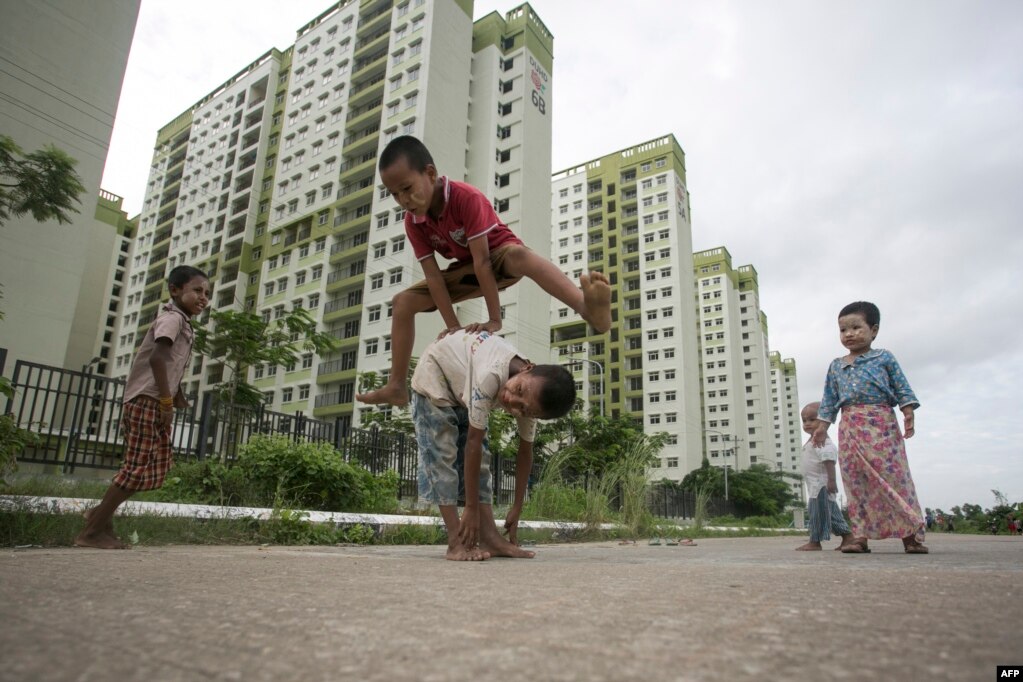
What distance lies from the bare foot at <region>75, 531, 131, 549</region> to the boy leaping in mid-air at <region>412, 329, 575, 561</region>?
179 centimetres

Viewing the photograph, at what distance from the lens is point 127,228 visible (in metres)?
67.8

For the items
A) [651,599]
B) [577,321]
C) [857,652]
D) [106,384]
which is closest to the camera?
[857,652]

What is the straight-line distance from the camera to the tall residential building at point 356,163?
40.6m

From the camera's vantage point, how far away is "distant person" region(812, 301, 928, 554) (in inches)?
167

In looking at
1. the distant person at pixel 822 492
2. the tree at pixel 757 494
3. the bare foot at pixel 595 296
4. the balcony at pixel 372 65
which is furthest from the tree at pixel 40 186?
the tree at pixel 757 494

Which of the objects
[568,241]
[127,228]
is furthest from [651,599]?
[127,228]

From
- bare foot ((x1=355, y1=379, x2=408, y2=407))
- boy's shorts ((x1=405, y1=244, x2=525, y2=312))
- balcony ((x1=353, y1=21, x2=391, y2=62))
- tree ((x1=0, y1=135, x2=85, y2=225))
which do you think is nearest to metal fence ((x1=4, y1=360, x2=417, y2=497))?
tree ((x1=0, y1=135, x2=85, y2=225))

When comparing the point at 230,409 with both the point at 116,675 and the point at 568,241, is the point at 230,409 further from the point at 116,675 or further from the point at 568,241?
the point at 568,241

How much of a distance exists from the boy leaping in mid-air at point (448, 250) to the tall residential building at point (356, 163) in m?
31.7

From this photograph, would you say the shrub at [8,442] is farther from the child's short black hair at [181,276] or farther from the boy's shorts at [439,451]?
the boy's shorts at [439,451]

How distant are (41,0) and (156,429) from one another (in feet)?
78.0

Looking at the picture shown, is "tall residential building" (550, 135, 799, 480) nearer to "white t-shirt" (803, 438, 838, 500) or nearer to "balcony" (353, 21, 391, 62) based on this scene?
"balcony" (353, 21, 391, 62)

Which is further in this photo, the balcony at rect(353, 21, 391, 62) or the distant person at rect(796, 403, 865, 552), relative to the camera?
the balcony at rect(353, 21, 391, 62)

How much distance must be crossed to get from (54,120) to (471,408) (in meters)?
23.3
